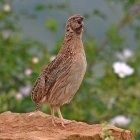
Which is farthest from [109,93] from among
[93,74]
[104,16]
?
[104,16]

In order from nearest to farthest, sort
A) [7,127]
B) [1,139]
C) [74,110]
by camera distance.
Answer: [1,139], [7,127], [74,110]

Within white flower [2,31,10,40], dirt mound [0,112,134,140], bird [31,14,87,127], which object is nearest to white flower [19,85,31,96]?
white flower [2,31,10,40]

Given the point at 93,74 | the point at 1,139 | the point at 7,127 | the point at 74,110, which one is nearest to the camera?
the point at 1,139

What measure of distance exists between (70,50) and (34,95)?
0.43 meters

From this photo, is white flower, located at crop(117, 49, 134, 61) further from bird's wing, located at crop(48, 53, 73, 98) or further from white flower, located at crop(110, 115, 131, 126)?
bird's wing, located at crop(48, 53, 73, 98)

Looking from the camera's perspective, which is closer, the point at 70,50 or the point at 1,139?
the point at 1,139

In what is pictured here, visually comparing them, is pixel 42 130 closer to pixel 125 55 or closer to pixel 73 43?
pixel 73 43

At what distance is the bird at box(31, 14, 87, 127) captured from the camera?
6.20 m

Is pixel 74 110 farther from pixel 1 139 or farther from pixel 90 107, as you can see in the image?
pixel 1 139

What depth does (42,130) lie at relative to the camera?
604cm

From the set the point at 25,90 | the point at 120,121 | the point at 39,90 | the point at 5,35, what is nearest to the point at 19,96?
the point at 25,90

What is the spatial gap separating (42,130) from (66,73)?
0.47 metres

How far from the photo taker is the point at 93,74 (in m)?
11.6

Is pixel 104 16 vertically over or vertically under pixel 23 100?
over
